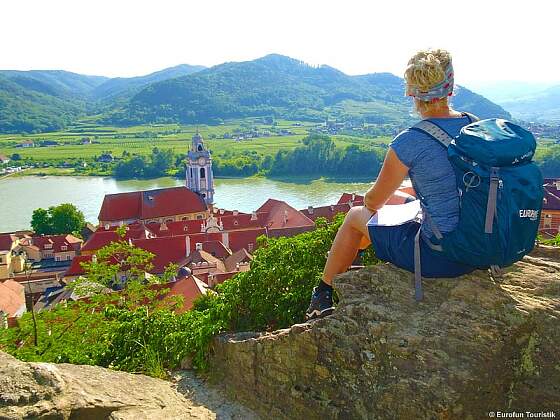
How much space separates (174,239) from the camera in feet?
109

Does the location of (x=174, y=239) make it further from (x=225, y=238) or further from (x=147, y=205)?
(x=147, y=205)

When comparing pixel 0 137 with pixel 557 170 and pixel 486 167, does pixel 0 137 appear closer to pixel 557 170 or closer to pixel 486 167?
pixel 557 170

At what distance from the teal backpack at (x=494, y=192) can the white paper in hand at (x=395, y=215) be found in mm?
424

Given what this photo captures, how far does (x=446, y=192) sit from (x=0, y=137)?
186033 mm

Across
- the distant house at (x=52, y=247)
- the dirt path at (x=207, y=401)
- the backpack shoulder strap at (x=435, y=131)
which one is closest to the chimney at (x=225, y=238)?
the distant house at (x=52, y=247)

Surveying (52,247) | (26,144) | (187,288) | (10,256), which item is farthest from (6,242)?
(26,144)

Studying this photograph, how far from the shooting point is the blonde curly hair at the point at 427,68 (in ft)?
11.5

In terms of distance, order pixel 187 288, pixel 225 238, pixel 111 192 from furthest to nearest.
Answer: pixel 111 192
pixel 225 238
pixel 187 288

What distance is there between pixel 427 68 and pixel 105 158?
119 meters

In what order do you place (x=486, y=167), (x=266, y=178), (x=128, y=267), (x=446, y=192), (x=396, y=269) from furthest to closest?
1. (x=266, y=178)
2. (x=128, y=267)
3. (x=396, y=269)
4. (x=446, y=192)
5. (x=486, y=167)

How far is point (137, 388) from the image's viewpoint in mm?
4227

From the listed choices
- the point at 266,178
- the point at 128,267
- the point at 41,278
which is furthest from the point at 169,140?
the point at 128,267

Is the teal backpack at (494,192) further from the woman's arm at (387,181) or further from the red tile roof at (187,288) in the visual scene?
the red tile roof at (187,288)

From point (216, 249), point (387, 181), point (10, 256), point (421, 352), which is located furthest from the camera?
point (10, 256)
